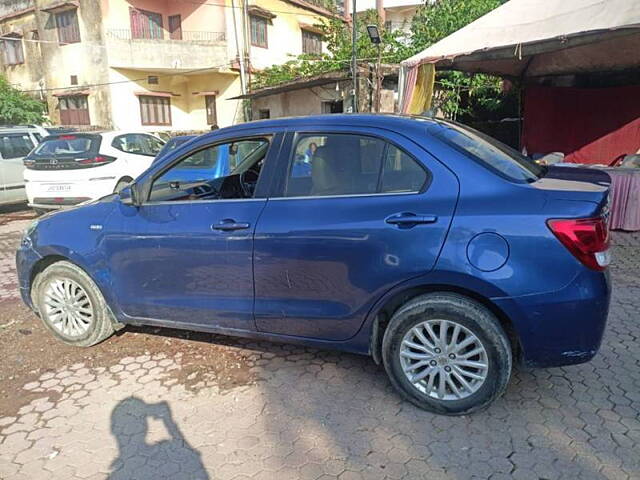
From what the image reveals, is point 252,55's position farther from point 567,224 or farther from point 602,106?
point 567,224

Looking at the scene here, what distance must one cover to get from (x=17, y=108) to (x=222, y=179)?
824 inches

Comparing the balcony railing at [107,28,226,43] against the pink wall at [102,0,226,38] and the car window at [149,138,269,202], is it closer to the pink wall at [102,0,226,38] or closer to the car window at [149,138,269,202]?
the pink wall at [102,0,226,38]

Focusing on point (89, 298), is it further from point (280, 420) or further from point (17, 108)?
point (17, 108)

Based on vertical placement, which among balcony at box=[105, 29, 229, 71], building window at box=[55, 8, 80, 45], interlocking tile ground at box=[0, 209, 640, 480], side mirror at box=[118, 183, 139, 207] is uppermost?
building window at box=[55, 8, 80, 45]

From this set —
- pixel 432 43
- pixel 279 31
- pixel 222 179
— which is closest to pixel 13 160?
pixel 222 179

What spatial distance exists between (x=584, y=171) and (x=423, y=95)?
18.1ft

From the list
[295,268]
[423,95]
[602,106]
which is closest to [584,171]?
[295,268]

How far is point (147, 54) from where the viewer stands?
20.5 metres

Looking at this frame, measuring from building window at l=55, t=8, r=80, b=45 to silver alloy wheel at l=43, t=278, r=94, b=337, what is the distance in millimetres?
21567

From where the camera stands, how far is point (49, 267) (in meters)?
3.73

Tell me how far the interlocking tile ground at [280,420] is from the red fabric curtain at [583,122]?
8.02 meters

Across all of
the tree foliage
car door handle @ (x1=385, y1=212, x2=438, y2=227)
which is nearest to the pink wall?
the tree foliage

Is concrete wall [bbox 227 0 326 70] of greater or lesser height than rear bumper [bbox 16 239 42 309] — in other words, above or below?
above

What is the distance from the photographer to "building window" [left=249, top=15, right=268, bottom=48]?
2174cm
